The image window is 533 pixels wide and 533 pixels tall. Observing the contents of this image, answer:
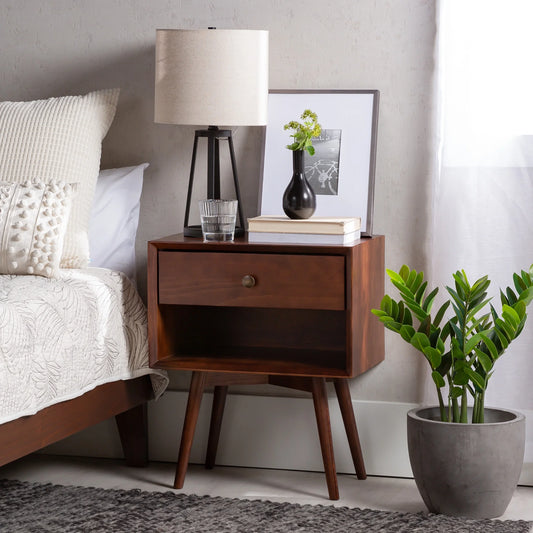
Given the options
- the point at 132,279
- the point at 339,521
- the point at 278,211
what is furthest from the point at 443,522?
the point at 132,279

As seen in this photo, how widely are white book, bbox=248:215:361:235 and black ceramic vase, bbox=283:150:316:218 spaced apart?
0.02 m

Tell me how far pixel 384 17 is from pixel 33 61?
1.06 metres

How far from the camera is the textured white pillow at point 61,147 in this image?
2.41 meters

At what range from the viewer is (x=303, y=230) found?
2.23 m

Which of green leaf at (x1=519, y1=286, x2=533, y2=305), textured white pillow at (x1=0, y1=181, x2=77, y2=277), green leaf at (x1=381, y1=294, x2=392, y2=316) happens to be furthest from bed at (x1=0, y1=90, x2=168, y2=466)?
green leaf at (x1=519, y1=286, x2=533, y2=305)

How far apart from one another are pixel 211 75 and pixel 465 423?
106 centimetres

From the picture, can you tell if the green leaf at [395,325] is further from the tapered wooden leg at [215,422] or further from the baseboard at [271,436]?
the tapered wooden leg at [215,422]

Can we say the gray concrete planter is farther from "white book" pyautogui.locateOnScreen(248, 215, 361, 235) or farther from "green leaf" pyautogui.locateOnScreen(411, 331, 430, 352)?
"white book" pyautogui.locateOnScreen(248, 215, 361, 235)

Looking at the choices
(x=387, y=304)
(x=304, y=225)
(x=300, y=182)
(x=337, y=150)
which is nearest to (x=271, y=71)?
(x=337, y=150)

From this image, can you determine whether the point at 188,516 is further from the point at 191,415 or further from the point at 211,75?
the point at 211,75

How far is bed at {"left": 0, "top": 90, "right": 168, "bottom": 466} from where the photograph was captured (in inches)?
77.3

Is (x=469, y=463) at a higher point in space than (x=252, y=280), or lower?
lower

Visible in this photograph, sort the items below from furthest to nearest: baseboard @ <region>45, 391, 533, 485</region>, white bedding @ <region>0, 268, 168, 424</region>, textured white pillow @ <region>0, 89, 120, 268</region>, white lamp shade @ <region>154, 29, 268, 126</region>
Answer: baseboard @ <region>45, 391, 533, 485</region> < textured white pillow @ <region>0, 89, 120, 268</region> < white lamp shade @ <region>154, 29, 268, 126</region> < white bedding @ <region>0, 268, 168, 424</region>

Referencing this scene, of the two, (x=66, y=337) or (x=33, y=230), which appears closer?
(x=66, y=337)
